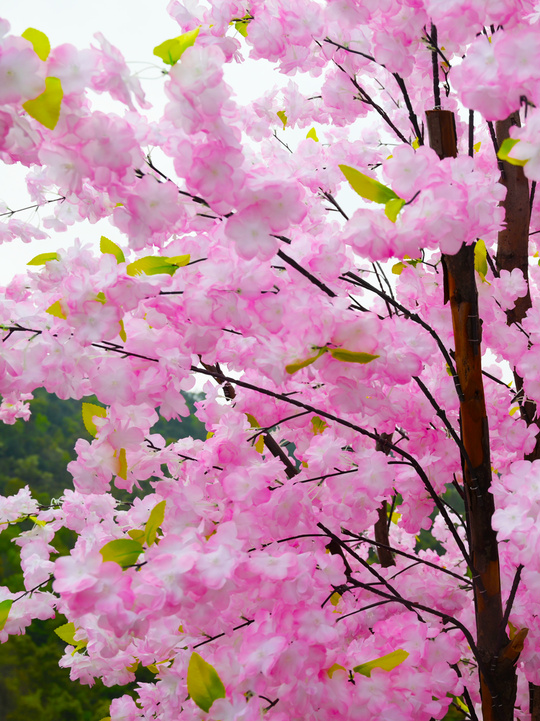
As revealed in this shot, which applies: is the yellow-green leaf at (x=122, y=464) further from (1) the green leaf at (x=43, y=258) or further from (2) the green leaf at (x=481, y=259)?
(2) the green leaf at (x=481, y=259)

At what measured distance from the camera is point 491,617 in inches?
52.1

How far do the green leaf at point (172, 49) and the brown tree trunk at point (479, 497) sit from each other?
0.63 m

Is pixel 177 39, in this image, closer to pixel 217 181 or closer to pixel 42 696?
pixel 217 181

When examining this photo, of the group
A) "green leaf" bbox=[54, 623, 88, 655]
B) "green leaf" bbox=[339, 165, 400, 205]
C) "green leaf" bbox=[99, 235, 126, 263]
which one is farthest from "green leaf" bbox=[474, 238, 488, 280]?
"green leaf" bbox=[54, 623, 88, 655]

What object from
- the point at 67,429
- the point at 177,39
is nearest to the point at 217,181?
the point at 177,39

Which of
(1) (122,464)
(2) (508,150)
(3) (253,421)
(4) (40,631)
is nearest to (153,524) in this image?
(1) (122,464)

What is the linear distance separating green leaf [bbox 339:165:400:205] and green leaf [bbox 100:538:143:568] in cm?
69

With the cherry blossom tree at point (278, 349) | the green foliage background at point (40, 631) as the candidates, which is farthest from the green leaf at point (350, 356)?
the green foliage background at point (40, 631)

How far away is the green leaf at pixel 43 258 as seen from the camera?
1.41 meters

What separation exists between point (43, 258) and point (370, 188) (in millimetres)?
823

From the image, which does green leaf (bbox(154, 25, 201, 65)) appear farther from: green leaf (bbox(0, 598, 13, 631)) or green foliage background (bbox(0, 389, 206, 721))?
green foliage background (bbox(0, 389, 206, 721))

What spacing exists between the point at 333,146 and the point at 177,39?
1.50 meters

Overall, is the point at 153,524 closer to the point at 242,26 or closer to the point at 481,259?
the point at 481,259

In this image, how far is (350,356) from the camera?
939 millimetres
